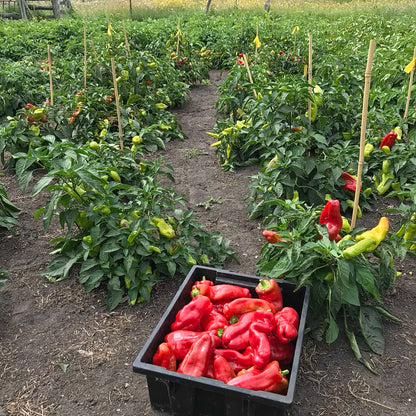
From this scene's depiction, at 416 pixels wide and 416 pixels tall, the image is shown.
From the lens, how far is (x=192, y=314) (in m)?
2.35

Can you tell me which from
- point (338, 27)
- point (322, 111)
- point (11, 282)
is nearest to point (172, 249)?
point (11, 282)

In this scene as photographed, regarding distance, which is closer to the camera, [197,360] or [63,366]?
[197,360]

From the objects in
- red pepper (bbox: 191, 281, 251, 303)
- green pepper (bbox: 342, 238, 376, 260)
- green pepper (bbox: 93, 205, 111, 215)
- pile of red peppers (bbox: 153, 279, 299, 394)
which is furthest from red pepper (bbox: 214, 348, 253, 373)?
green pepper (bbox: 93, 205, 111, 215)

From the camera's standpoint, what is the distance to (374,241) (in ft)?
7.89

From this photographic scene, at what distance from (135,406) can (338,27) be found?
11233 millimetres

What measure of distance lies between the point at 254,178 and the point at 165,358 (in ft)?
7.87

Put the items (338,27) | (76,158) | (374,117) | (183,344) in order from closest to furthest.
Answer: (183,344), (76,158), (374,117), (338,27)

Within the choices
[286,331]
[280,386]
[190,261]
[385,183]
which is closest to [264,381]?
[280,386]

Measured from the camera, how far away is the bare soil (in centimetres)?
234

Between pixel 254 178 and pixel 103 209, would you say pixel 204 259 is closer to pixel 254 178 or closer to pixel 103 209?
pixel 103 209

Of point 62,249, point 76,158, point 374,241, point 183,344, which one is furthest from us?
point 62,249

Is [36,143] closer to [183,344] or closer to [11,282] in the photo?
[11,282]

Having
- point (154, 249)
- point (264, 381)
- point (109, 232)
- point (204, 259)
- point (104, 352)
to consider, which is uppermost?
point (109, 232)

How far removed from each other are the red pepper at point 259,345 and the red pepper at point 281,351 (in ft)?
0.20
